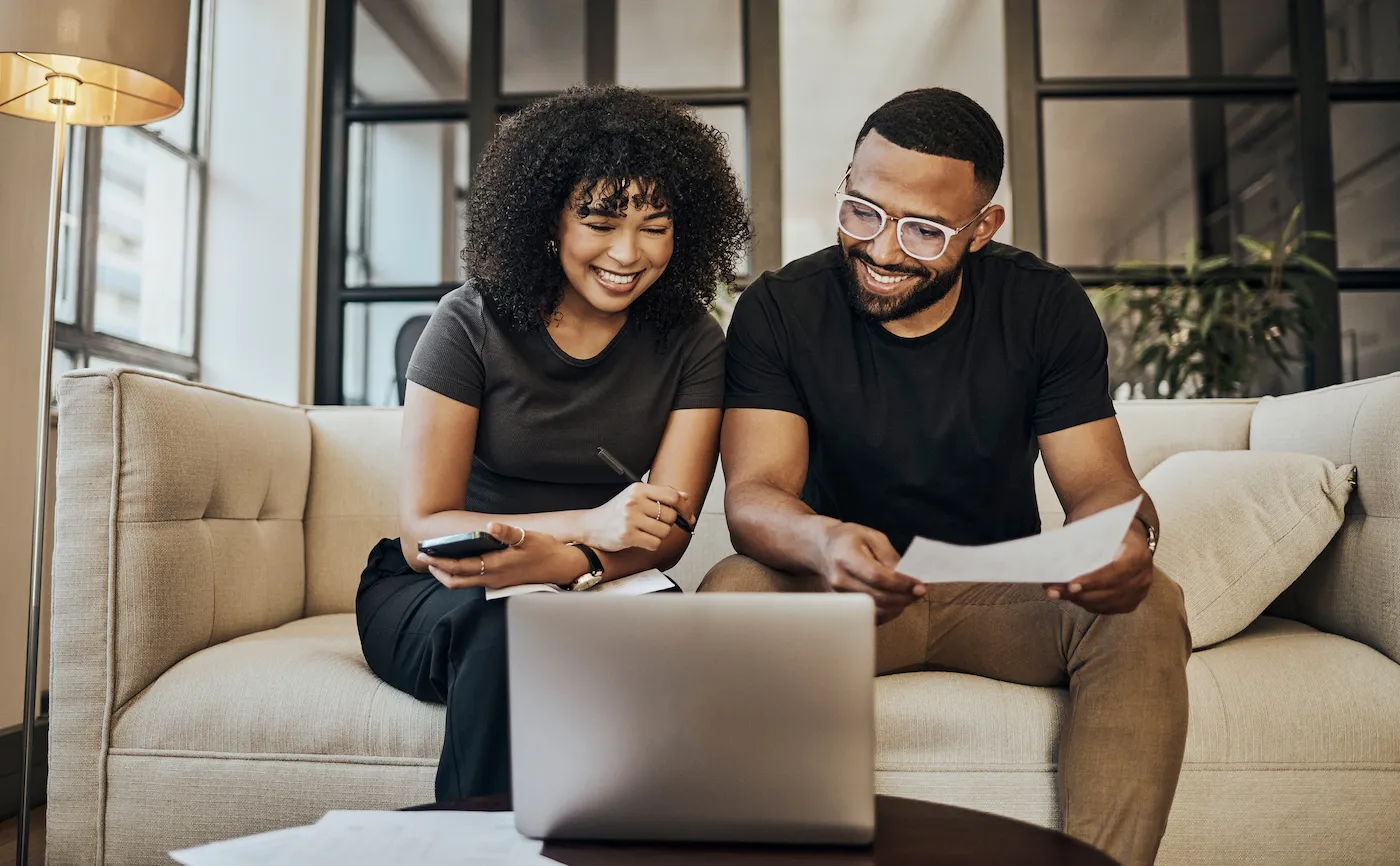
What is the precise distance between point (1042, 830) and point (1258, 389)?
9.93 ft

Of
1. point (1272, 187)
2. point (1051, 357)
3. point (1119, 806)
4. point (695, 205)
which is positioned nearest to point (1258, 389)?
point (1272, 187)

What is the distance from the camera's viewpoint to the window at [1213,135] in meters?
3.40

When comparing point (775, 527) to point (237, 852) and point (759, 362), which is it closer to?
point (759, 362)

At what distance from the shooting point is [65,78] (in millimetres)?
1833

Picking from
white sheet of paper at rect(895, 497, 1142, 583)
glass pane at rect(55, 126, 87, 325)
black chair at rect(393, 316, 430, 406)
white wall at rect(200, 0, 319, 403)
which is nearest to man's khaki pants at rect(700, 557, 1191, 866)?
white sheet of paper at rect(895, 497, 1142, 583)

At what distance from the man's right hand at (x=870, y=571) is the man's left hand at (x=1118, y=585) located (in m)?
0.15

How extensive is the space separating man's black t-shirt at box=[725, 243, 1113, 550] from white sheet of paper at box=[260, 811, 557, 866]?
826 millimetres

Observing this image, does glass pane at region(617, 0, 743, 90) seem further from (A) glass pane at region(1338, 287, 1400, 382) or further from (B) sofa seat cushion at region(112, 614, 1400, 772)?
(B) sofa seat cushion at region(112, 614, 1400, 772)

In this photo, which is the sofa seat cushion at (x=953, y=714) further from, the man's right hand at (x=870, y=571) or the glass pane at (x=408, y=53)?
the glass pane at (x=408, y=53)

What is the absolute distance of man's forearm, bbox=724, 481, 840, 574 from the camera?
1.29 meters

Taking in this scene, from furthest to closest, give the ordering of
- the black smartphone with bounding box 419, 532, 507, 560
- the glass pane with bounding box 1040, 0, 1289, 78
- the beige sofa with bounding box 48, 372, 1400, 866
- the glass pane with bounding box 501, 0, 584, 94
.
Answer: the glass pane with bounding box 501, 0, 584, 94
the glass pane with bounding box 1040, 0, 1289, 78
the beige sofa with bounding box 48, 372, 1400, 866
the black smartphone with bounding box 419, 532, 507, 560

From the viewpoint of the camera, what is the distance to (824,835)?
0.79 m

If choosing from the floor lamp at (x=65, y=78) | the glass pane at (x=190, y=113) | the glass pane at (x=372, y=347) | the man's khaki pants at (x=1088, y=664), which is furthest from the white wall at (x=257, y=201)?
the man's khaki pants at (x=1088, y=664)

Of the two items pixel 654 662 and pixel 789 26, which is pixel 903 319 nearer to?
pixel 654 662
